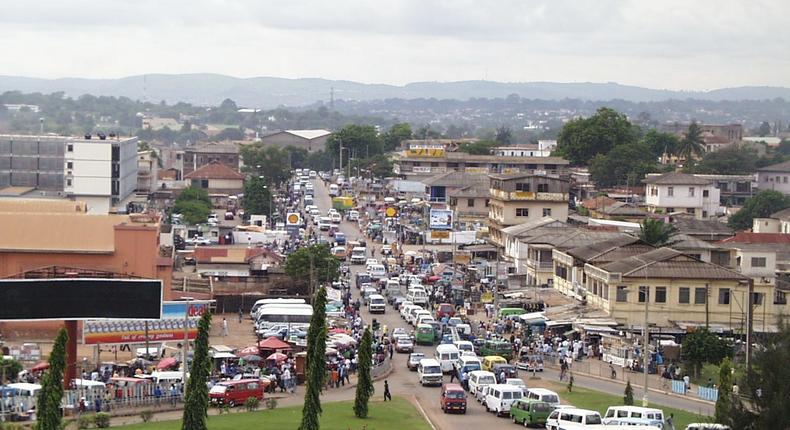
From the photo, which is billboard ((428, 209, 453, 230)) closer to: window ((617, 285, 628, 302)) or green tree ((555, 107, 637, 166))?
window ((617, 285, 628, 302))

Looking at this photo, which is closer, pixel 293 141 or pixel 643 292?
pixel 643 292

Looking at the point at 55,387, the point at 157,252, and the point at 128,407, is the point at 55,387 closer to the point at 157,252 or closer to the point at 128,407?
the point at 128,407

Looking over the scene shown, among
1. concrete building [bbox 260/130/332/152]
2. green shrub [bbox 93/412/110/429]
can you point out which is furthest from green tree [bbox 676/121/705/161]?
green shrub [bbox 93/412/110/429]

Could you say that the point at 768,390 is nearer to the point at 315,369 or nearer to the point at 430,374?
the point at 315,369

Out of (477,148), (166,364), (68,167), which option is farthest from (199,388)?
(477,148)

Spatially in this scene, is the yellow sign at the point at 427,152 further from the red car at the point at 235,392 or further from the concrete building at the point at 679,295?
the red car at the point at 235,392

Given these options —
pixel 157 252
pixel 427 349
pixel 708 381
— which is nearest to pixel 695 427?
pixel 708 381
